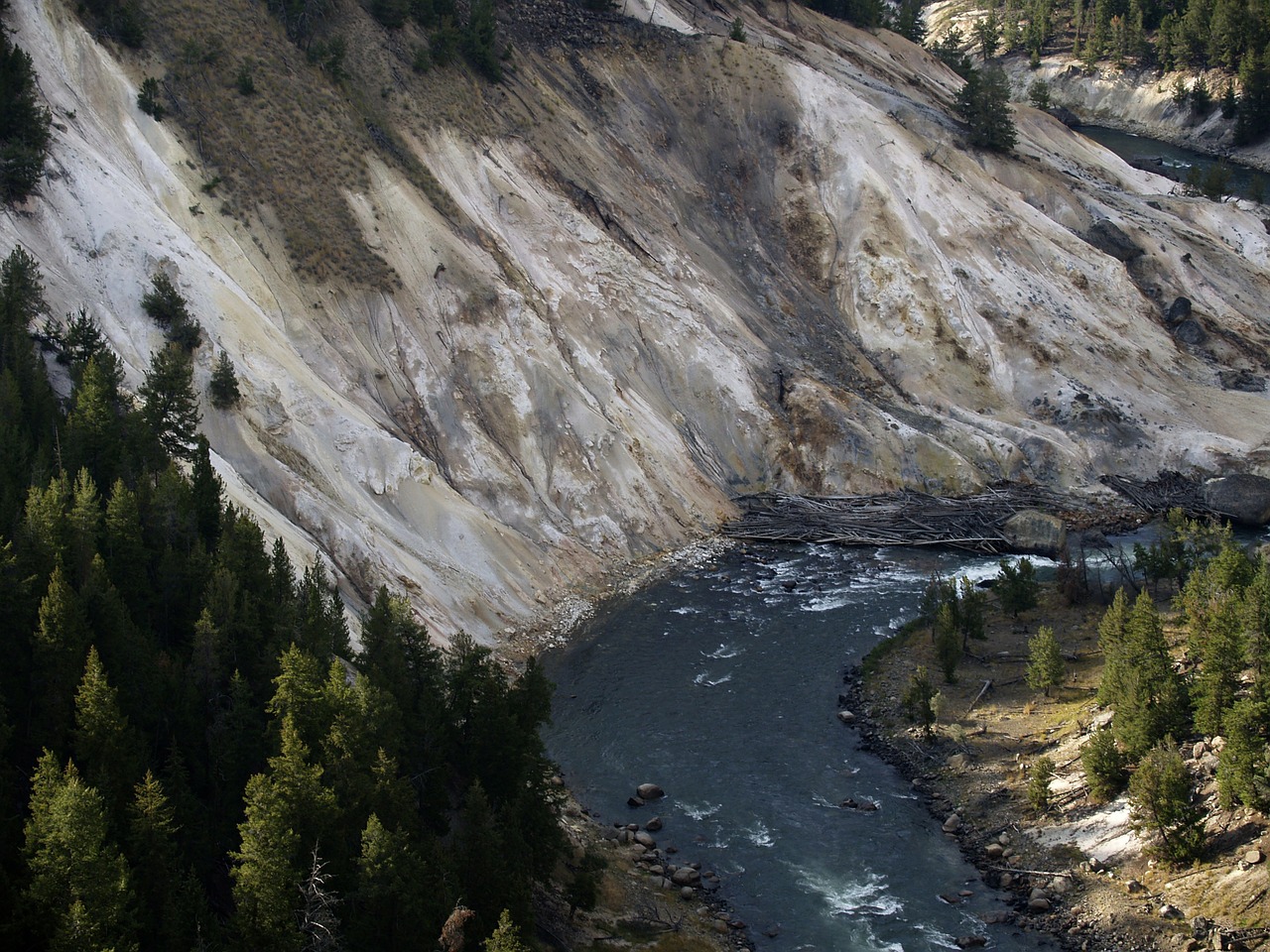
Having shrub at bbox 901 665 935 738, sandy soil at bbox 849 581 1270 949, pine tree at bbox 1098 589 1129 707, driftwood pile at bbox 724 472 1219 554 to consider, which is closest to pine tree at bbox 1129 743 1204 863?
sandy soil at bbox 849 581 1270 949

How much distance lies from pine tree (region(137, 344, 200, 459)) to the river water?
560 inches

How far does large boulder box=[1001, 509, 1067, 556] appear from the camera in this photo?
4969 cm

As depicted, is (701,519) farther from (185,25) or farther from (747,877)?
(185,25)

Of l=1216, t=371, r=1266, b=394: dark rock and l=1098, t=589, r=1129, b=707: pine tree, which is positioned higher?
l=1216, t=371, r=1266, b=394: dark rock

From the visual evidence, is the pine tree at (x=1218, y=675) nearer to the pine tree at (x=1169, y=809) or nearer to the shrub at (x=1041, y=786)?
the pine tree at (x=1169, y=809)

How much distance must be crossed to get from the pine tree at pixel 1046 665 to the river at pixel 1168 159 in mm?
58435

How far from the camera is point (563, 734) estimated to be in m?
36.4

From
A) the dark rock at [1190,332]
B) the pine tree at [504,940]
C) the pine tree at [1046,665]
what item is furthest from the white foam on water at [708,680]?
the dark rock at [1190,332]

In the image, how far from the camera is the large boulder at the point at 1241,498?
52062 mm

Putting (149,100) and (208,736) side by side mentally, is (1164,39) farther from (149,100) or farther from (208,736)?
(208,736)

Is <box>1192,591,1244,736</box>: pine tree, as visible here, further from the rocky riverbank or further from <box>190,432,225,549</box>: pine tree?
<box>190,432,225,549</box>: pine tree

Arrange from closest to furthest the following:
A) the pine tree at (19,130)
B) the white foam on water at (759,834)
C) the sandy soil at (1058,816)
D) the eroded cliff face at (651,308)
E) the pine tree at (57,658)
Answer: the pine tree at (57,658)
the sandy soil at (1058,816)
the white foam on water at (759,834)
the pine tree at (19,130)
the eroded cliff face at (651,308)

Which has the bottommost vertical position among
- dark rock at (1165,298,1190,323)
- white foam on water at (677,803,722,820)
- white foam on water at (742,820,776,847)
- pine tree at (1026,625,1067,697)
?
white foam on water at (677,803,722,820)

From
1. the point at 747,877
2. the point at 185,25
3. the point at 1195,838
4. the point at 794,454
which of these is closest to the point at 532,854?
the point at 747,877
